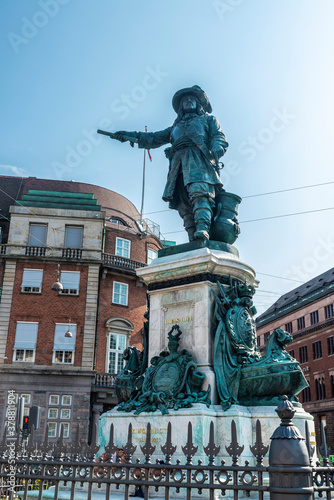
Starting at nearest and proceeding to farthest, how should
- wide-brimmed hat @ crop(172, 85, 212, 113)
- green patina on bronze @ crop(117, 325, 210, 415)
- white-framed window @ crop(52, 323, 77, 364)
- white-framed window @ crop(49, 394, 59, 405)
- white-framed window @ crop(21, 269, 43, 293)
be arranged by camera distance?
green patina on bronze @ crop(117, 325, 210, 415) < wide-brimmed hat @ crop(172, 85, 212, 113) < white-framed window @ crop(49, 394, 59, 405) < white-framed window @ crop(52, 323, 77, 364) < white-framed window @ crop(21, 269, 43, 293)

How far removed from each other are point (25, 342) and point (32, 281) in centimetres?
401

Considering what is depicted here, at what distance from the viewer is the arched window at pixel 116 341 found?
33875 millimetres

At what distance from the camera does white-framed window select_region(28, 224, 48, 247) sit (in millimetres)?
34812

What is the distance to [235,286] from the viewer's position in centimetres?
898

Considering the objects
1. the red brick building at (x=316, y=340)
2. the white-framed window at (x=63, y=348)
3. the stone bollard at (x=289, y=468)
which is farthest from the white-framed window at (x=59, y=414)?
the stone bollard at (x=289, y=468)

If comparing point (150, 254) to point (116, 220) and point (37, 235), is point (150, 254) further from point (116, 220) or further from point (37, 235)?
point (37, 235)

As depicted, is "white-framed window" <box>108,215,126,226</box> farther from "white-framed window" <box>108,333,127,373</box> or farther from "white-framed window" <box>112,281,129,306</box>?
"white-framed window" <box>108,333,127,373</box>

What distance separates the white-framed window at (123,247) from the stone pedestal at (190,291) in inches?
1088

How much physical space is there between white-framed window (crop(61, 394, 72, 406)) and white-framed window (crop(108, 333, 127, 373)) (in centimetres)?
330

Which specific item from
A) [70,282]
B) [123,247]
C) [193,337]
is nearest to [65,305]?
[70,282]

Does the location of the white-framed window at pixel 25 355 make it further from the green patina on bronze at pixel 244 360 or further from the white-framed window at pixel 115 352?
the green patina on bronze at pixel 244 360

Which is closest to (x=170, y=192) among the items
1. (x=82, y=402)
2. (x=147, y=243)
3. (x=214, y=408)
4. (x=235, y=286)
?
(x=235, y=286)

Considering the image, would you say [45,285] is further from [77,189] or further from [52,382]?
[77,189]

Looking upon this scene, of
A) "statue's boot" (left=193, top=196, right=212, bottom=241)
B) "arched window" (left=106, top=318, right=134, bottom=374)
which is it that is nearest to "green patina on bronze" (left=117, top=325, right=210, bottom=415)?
"statue's boot" (left=193, top=196, right=212, bottom=241)
